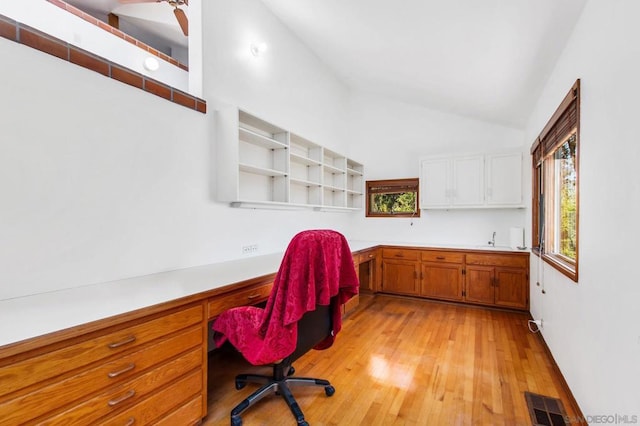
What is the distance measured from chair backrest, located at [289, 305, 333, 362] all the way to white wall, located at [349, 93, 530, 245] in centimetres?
316

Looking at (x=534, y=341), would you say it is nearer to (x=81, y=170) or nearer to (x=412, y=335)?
(x=412, y=335)

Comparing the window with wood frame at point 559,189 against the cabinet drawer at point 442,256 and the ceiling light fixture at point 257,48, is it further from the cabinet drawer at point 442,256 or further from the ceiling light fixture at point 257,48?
the ceiling light fixture at point 257,48

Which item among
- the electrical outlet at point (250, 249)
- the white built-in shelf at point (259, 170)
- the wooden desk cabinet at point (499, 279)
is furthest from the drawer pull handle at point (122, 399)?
the wooden desk cabinet at point (499, 279)

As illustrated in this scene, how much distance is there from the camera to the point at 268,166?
123 inches

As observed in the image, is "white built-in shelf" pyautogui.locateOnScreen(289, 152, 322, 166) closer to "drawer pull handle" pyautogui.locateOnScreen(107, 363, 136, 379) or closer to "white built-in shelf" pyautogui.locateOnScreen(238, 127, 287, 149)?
"white built-in shelf" pyautogui.locateOnScreen(238, 127, 287, 149)

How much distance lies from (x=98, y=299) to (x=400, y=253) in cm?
369

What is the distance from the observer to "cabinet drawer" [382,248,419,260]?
4242 millimetres

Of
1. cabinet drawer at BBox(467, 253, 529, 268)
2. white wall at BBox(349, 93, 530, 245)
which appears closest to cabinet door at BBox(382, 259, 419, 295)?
white wall at BBox(349, 93, 530, 245)

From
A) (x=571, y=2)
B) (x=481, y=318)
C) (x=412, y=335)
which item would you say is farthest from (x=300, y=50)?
(x=481, y=318)

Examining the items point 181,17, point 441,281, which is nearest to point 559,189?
point 441,281

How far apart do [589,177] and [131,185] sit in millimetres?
2775

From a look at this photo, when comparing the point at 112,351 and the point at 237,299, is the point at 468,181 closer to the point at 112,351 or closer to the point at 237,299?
the point at 237,299

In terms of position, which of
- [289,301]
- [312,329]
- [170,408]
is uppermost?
[289,301]

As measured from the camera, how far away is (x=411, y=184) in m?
4.76
